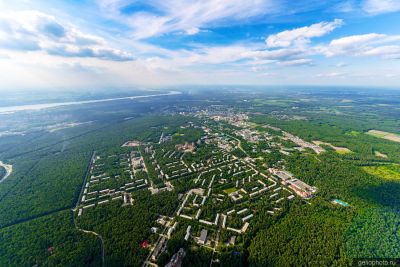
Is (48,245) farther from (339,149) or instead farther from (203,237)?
(339,149)

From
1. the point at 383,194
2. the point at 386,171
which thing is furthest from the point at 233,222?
the point at 386,171

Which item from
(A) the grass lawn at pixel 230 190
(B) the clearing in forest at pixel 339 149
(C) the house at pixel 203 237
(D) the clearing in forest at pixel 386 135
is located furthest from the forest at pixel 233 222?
(D) the clearing in forest at pixel 386 135

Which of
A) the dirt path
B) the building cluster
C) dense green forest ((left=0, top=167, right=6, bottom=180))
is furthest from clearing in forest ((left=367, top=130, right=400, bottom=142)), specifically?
dense green forest ((left=0, top=167, right=6, bottom=180))

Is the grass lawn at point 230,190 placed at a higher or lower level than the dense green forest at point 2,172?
lower

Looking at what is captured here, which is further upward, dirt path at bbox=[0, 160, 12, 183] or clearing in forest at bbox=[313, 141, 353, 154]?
Answer: clearing in forest at bbox=[313, 141, 353, 154]

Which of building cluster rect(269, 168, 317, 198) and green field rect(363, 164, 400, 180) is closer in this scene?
building cluster rect(269, 168, 317, 198)

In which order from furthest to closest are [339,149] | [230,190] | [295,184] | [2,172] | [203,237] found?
[339,149]
[2,172]
[295,184]
[230,190]
[203,237]

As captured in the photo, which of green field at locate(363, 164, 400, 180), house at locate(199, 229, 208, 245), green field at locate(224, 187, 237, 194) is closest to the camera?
house at locate(199, 229, 208, 245)

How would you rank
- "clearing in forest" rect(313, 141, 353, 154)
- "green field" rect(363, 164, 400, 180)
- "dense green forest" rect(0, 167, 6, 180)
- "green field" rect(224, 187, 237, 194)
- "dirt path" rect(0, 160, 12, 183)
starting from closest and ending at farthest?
"green field" rect(224, 187, 237, 194) < "green field" rect(363, 164, 400, 180) < "dirt path" rect(0, 160, 12, 183) < "dense green forest" rect(0, 167, 6, 180) < "clearing in forest" rect(313, 141, 353, 154)

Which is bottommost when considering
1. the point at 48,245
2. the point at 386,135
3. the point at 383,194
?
the point at 48,245

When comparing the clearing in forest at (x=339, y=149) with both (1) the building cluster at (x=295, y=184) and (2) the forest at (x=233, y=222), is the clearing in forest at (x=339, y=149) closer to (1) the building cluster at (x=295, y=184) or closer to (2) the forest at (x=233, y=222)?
(2) the forest at (x=233, y=222)

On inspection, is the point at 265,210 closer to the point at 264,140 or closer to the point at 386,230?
the point at 386,230

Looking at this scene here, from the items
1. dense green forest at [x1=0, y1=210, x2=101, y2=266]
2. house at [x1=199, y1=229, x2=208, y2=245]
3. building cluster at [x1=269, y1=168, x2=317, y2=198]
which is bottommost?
dense green forest at [x1=0, y1=210, x2=101, y2=266]

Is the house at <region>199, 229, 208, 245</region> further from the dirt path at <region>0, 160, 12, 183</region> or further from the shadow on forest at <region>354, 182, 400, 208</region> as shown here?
the dirt path at <region>0, 160, 12, 183</region>
